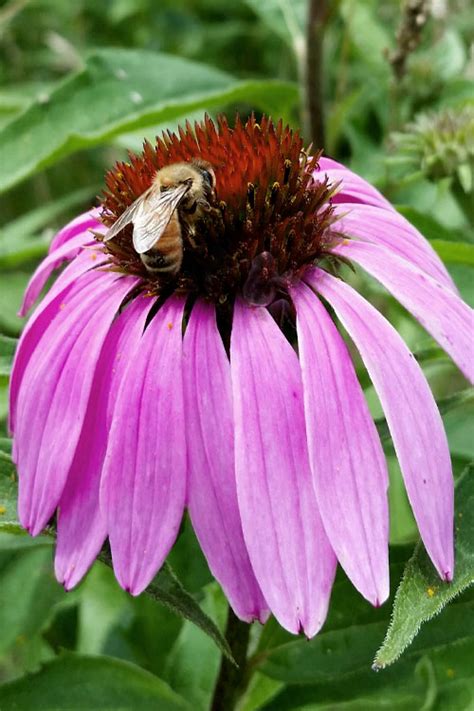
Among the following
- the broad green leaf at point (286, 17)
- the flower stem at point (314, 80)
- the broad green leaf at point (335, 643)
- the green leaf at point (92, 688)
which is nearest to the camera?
the broad green leaf at point (335, 643)

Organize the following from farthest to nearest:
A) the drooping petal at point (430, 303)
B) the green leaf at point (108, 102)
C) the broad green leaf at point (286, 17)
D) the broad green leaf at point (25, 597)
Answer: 1. the broad green leaf at point (286, 17)
2. the green leaf at point (108, 102)
3. the broad green leaf at point (25, 597)
4. the drooping petal at point (430, 303)

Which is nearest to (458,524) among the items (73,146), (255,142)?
(255,142)

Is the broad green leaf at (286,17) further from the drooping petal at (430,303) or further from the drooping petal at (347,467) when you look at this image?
the drooping petal at (347,467)

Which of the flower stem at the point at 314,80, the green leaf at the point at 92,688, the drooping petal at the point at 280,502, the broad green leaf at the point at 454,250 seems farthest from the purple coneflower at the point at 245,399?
the flower stem at the point at 314,80

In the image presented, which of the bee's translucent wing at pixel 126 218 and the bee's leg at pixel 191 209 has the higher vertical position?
the bee's translucent wing at pixel 126 218

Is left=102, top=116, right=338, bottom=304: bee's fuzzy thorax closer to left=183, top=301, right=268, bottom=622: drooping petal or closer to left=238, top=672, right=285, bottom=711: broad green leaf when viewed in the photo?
left=183, top=301, right=268, bottom=622: drooping petal

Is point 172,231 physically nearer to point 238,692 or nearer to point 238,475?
point 238,475

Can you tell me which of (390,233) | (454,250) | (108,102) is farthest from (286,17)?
(390,233)

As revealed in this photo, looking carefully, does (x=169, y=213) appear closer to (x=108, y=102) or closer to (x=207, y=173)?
(x=207, y=173)
